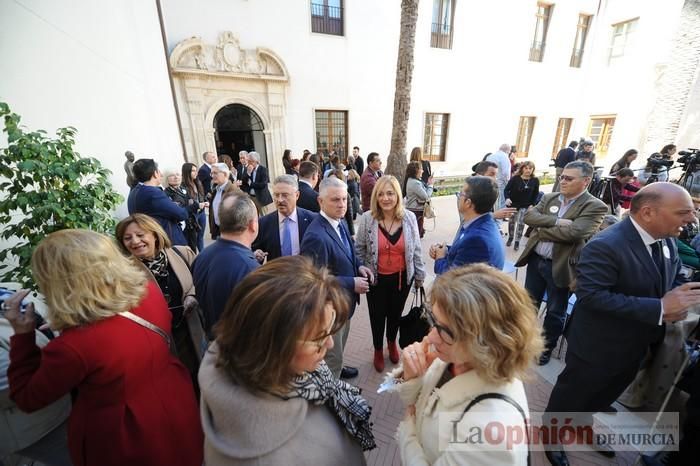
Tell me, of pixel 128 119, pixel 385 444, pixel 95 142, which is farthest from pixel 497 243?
pixel 128 119

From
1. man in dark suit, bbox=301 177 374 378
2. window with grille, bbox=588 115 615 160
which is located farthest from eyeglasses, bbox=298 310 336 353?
window with grille, bbox=588 115 615 160

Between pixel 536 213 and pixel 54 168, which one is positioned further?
pixel 536 213

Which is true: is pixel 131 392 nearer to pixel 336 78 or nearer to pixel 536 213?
pixel 536 213

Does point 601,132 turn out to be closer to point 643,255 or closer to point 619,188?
point 619,188

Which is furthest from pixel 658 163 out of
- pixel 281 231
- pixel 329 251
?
pixel 281 231

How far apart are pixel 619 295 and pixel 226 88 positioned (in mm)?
11243

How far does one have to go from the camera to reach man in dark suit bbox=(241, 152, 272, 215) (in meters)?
6.55

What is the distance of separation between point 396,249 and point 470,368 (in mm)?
1738

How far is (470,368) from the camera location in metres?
1.16

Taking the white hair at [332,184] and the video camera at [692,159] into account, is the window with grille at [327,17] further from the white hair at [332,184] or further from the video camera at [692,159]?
the video camera at [692,159]

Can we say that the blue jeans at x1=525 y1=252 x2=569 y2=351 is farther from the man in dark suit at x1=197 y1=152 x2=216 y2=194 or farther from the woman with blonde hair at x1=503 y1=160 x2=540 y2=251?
the man in dark suit at x1=197 y1=152 x2=216 y2=194

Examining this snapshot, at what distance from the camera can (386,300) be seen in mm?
3047

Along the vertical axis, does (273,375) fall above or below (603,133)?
below

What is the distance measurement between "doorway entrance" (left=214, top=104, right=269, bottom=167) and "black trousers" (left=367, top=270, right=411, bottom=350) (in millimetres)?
9542
